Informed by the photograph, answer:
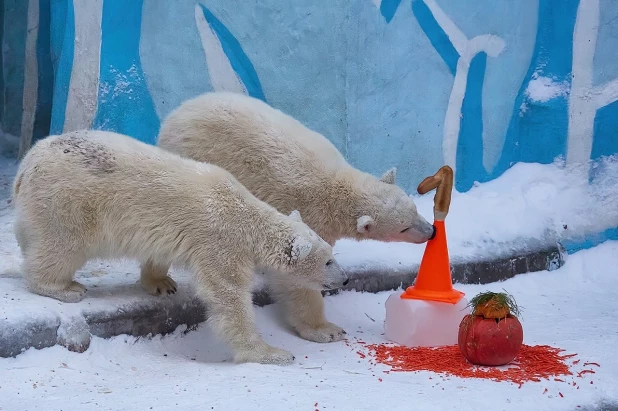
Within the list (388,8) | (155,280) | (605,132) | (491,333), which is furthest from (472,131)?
(155,280)

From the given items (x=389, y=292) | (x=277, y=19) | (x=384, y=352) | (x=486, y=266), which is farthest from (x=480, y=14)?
(x=384, y=352)

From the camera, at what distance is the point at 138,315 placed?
458 centimetres

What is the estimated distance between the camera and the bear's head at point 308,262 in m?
4.52

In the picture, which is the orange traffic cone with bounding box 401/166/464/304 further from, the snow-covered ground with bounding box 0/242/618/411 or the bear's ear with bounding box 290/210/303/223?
the bear's ear with bounding box 290/210/303/223

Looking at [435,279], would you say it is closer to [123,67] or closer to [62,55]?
[123,67]

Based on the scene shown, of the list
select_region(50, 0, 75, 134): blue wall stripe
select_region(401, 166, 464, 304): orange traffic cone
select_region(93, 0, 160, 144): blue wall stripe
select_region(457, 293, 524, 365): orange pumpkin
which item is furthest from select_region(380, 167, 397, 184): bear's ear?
select_region(50, 0, 75, 134): blue wall stripe

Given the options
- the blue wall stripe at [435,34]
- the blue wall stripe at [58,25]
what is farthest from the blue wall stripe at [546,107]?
the blue wall stripe at [58,25]

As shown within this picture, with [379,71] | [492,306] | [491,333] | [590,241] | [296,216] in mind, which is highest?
[379,71]

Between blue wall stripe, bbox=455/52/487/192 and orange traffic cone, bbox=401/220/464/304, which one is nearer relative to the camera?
orange traffic cone, bbox=401/220/464/304

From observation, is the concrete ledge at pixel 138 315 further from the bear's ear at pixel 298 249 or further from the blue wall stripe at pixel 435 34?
the blue wall stripe at pixel 435 34

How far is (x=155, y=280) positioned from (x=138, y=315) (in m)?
0.33

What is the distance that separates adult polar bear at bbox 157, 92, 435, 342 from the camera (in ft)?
16.5

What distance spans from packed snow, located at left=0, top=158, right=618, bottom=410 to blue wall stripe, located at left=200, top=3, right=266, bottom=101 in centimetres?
147

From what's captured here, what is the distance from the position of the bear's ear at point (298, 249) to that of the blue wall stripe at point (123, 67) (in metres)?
2.62
